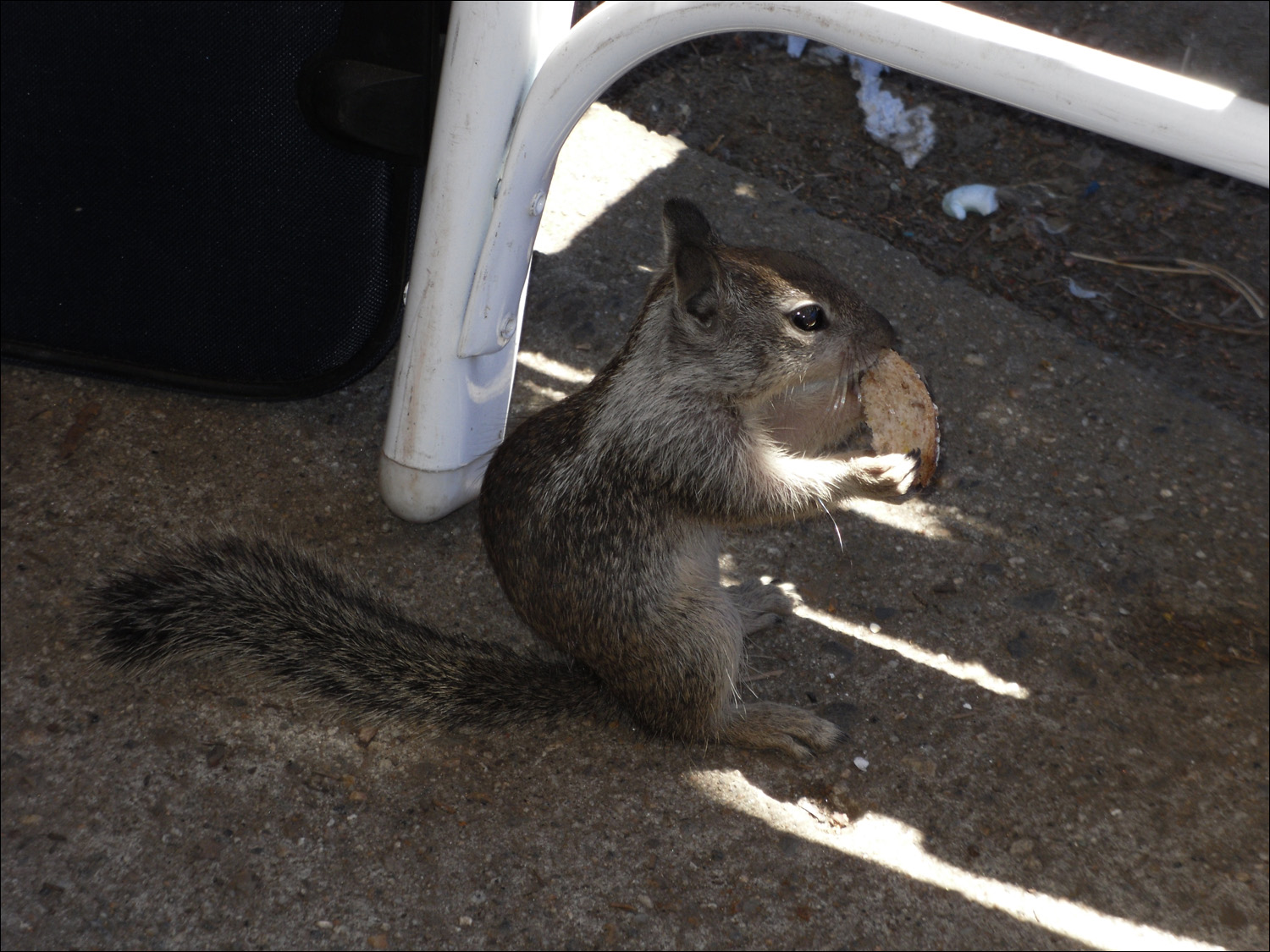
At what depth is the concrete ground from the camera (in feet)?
7.00

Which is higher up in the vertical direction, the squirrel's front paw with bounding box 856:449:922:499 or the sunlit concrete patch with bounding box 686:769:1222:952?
the squirrel's front paw with bounding box 856:449:922:499

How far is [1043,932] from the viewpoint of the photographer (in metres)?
2.20

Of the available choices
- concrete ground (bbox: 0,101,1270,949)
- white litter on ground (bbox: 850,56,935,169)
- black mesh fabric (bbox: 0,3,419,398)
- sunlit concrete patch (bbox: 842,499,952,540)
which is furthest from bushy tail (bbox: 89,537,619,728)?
white litter on ground (bbox: 850,56,935,169)

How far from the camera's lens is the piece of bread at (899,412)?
2.32 metres

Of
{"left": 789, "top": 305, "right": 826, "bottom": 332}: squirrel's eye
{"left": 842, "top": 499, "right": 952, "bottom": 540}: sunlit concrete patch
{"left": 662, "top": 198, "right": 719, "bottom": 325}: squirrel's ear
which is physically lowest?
{"left": 842, "top": 499, "right": 952, "bottom": 540}: sunlit concrete patch

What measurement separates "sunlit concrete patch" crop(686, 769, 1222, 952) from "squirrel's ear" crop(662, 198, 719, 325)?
118 centimetres

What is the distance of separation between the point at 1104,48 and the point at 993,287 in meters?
1.77

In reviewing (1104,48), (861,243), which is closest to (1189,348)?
(861,243)

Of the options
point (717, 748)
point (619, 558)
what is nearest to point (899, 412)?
point (619, 558)

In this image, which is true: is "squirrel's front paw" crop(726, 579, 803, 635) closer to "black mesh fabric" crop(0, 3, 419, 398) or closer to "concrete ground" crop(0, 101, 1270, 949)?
"concrete ground" crop(0, 101, 1270, 949)

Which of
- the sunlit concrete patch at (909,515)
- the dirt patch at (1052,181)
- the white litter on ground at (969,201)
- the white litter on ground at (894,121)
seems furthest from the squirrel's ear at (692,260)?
the white litter on ground at (894,121)

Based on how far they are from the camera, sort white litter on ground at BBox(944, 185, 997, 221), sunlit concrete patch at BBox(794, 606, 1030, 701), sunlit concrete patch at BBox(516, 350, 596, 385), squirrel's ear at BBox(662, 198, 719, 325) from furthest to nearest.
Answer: white litter on ground at BBox(944, 185, 997, 221) → sunlit concrete patch at BBox(516, 350, 596, 385) → sunlit concrete patch at BBox(794, 606, 1030, 701) → squirrel's ear at BBox(662, 198, 719, 325)

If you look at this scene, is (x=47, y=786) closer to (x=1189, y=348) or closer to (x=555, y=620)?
(x=555, y=620)

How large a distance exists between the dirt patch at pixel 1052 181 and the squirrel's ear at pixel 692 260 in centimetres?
213
